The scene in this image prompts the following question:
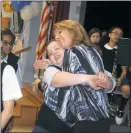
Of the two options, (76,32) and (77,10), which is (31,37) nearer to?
(77,10)

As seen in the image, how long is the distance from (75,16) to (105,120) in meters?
1.04

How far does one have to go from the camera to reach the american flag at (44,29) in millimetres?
1720

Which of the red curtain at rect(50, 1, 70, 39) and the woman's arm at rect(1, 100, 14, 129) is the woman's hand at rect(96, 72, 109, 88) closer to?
the woman's arm at rect(1, 100, 14, 129)

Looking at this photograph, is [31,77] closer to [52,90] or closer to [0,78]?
[52,90]

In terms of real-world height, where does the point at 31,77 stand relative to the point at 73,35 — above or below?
below

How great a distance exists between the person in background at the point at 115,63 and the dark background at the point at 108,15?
91 millimetres

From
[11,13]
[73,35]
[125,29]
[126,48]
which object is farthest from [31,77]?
[73,35]

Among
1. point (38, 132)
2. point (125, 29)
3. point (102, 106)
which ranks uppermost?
point (125, 29)

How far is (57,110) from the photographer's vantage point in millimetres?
959

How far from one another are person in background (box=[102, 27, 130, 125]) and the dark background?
0.30 feet

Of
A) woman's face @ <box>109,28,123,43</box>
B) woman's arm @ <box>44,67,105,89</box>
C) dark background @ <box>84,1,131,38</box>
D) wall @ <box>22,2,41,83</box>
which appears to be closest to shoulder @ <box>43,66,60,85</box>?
woman's arm @ <box>44,67,105,89</box>

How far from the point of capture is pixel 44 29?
5.80 ft

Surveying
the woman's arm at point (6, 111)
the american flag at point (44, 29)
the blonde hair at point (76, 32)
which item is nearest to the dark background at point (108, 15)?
the american flag at point (44, 29)

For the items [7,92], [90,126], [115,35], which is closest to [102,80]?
[90,126]
